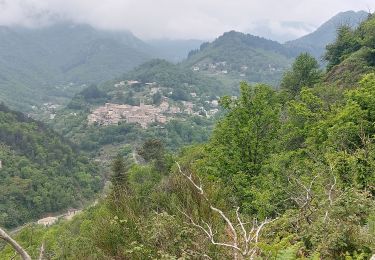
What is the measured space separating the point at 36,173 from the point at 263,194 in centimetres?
7636

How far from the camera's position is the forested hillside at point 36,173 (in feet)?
237

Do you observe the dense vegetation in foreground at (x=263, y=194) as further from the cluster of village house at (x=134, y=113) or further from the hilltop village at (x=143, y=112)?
the hilltop village at (x=143, y=112)

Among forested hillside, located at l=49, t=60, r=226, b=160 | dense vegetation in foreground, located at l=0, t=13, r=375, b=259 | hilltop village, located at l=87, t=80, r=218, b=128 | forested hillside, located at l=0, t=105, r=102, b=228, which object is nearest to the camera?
dense vegetation in foreground, located at l=0, t=13, r=375, b=259

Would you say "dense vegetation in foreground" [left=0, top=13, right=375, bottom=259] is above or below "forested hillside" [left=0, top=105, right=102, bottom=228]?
above

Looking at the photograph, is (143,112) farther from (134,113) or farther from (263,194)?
(263,194)

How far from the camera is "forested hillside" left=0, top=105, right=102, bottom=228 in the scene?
2847 inches

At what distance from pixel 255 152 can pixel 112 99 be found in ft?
523

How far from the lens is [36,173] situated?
8138cm

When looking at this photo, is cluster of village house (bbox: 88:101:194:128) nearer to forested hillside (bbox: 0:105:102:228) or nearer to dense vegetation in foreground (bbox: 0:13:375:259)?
forested hillside (bbox: 0:105:102:228)

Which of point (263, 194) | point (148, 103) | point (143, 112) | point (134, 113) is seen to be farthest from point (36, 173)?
point (148, 103)

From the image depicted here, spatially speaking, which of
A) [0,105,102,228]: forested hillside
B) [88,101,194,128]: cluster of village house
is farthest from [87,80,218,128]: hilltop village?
[0,105,102,228]: forested hillside

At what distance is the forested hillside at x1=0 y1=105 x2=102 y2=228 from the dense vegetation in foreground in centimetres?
5118

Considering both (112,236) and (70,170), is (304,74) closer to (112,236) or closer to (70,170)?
(112,236)

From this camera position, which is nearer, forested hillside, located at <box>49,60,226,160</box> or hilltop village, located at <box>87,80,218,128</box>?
forested hillside, located at <box>49,60,226,160</box>
